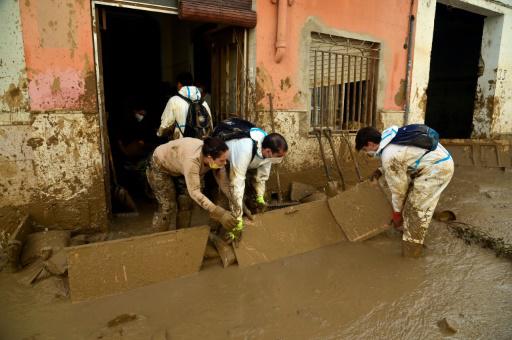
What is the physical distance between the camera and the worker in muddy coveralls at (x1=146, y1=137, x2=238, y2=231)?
2.93 metres

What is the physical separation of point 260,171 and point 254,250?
90cm

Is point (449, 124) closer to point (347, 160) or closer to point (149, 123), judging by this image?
point (347, 160)

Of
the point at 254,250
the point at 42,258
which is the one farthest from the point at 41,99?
the point at 254,250

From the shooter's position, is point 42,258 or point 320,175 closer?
point 42,258

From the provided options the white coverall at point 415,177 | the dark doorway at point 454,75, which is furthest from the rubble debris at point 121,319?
the dark doorway at point 454,75

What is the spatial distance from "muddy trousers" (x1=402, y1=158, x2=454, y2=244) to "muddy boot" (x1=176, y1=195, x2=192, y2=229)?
2255 millimetres

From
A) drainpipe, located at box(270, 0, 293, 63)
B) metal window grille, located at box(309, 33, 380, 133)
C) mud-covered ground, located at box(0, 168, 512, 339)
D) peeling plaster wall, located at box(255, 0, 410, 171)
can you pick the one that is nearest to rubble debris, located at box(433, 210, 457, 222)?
mud-covered ground, located at box(0, 168, 512, 339)

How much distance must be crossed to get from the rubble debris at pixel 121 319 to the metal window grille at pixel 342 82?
12.7 ft

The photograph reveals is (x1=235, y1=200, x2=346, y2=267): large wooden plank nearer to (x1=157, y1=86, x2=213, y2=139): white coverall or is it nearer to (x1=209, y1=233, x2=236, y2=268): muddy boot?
(x1=209, y1=233, x2=236, y2=268): muddy boot

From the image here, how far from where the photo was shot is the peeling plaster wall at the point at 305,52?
4766mm

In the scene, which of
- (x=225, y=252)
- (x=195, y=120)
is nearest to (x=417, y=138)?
(x=225, y=252)

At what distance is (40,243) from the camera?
3.28 meters

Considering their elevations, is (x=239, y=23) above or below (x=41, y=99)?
above

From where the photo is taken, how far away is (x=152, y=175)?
349cm
